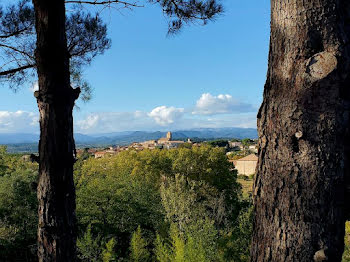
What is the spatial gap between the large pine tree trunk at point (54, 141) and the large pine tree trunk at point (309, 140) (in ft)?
7.10

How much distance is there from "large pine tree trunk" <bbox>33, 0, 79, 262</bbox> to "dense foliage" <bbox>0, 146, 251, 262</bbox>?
6.23m

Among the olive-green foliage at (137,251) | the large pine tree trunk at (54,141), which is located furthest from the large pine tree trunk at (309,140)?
the olive-green foliage at (137,251)

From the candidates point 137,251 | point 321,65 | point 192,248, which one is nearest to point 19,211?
point 137,251

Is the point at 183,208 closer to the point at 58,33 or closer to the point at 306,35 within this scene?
the point at 58,33

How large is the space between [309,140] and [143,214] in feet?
54.4

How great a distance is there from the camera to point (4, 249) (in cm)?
1389

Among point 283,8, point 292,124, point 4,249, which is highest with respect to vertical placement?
point 283,8

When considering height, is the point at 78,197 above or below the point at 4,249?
above

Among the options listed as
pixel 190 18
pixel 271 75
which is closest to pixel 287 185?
pixel 271 75

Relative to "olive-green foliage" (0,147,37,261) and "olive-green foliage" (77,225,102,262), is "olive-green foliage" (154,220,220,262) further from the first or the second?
"olive-green foliage" (0,147,37,261)

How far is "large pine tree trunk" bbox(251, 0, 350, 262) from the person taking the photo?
159 centimetres

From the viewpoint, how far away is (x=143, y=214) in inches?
680

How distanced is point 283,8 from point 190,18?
3.41 meters

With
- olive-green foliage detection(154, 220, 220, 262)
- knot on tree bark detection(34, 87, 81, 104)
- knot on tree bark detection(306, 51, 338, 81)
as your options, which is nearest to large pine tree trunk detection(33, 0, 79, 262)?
knot on tree bark detection(34, 87, 81, 104)
